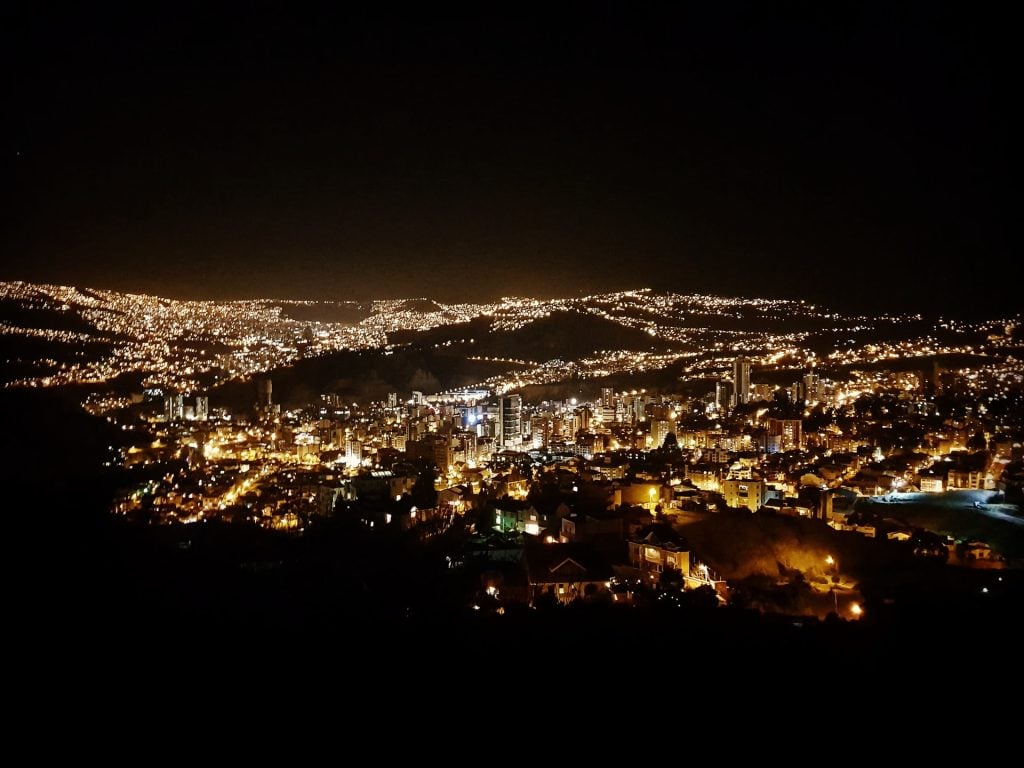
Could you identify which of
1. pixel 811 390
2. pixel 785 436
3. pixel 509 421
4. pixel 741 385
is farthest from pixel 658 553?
pixel 741 385

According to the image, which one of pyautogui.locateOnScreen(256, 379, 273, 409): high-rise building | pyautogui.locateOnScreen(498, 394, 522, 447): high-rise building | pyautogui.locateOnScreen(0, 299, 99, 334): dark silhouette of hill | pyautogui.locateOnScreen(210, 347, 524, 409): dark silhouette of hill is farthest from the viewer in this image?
pyautogui.locateOnScreen(210, 347, 524, 409): dark silhouette of hill

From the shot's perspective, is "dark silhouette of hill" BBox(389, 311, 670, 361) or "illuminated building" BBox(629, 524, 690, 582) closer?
"illuminated building" BBox(629, 524, 690, 582)

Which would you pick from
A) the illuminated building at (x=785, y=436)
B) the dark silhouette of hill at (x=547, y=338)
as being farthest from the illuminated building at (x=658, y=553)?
the dark silhouette of hill at (x=547, y=338)

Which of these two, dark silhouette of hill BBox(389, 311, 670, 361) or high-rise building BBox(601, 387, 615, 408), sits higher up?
dark silhouette of hill BBox(389, 311, 670, 361)

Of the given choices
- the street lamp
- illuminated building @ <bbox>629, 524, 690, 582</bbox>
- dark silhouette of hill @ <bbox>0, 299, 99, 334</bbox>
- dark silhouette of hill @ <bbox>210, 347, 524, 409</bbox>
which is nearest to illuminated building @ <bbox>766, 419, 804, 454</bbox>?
the street lamp

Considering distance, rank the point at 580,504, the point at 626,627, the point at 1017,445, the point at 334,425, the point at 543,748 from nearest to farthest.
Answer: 1. the point at 543,748
2. the point at 626,627
3. the point at 580,504
4. the point at 1017,445
5. the point at 334,425

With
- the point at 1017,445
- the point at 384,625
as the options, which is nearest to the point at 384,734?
the point at 384,625

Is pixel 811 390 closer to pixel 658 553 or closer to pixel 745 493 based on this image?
pixel 745 493

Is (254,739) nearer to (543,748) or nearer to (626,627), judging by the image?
(543,748)

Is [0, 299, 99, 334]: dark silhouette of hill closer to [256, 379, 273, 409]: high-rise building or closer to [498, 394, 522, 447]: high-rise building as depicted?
[256, 379, 273, 409]: high-rise building

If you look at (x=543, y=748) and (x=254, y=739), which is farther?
(x=543, y=748)
